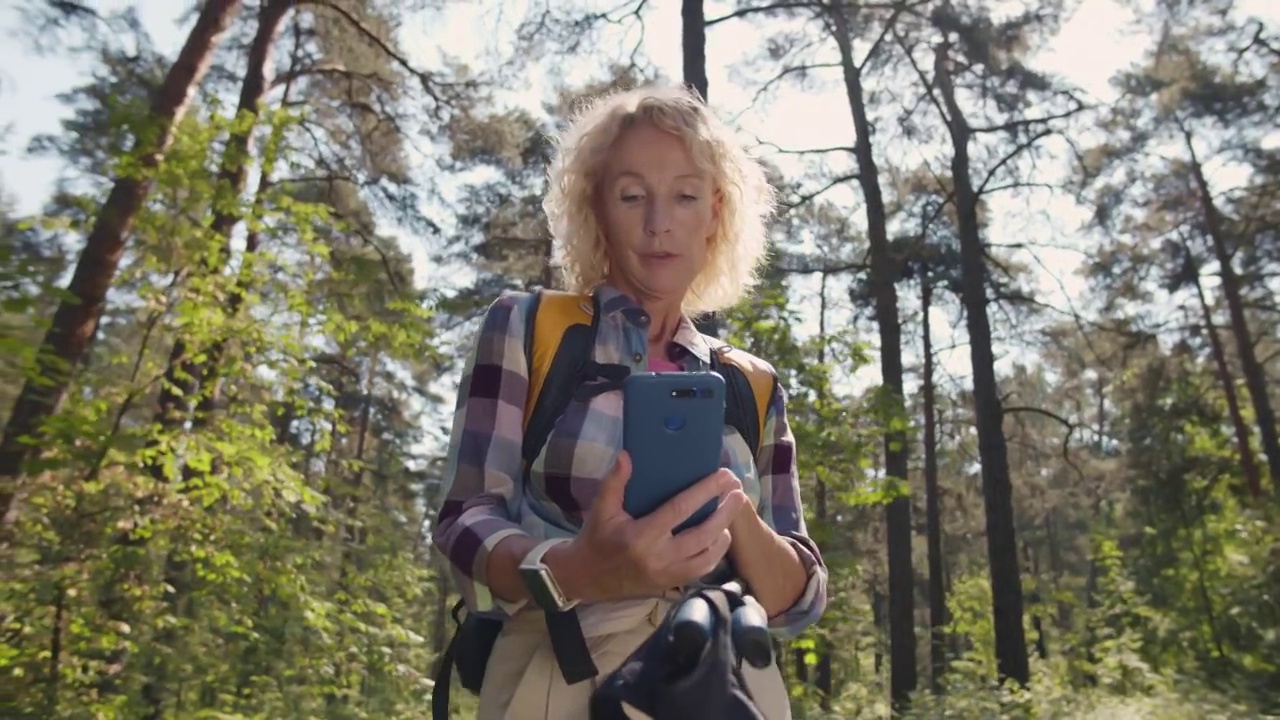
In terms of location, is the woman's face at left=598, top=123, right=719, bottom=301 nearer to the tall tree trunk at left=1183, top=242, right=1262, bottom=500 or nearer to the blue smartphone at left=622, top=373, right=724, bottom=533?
the blue smartphone at left=622, top=373, right=724, bottom=533

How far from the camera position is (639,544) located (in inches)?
40.6

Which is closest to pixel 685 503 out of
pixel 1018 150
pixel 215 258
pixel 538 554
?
pixel 538 554

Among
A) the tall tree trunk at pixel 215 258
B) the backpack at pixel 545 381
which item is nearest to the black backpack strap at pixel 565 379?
the backpack at pixel 545 381

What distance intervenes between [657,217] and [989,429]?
12.2 meters

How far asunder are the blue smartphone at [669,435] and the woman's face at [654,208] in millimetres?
469

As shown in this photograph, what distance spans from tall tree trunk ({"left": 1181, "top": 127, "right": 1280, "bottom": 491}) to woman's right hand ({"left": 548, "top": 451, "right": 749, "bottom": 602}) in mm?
19878

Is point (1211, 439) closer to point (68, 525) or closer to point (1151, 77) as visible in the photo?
point (1151, 77)

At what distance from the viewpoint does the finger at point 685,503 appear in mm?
1040

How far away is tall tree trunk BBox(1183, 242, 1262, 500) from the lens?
18422mm

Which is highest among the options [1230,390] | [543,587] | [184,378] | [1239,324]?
[1239,324]

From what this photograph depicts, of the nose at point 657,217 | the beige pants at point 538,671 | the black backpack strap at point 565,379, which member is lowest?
the beige pants at point 538,671

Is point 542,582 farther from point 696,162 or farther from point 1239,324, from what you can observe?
point 1239,324

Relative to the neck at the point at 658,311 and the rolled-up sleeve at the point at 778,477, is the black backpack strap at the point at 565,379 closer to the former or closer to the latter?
the neck at the point at 658,311

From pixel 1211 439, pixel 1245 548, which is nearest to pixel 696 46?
pixel 1245 548
